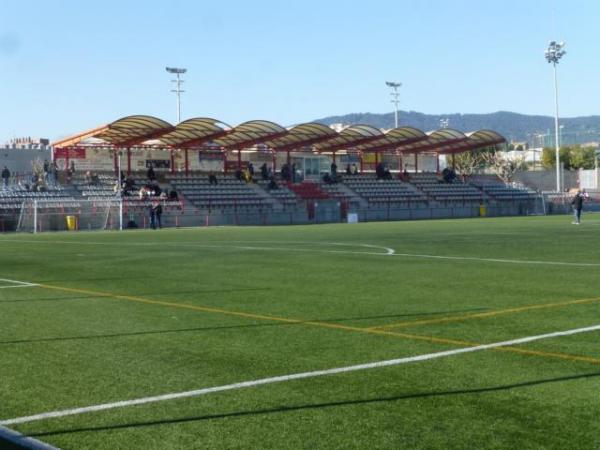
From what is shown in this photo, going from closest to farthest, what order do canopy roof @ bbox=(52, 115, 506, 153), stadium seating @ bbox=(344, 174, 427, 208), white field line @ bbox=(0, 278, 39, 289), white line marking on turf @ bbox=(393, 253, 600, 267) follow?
white field line @ bbox=(0, 278, 39, 289) < white line marking on turf @ bbox=(393, 253, 600, 267) < canopy roof @ bbox=(52, 115, 506, 153) < stadium seating @ bbox=(344, 174, 427, 208)

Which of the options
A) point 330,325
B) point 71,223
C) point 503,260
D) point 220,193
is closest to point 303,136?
point 220,193

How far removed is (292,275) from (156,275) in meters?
2.98

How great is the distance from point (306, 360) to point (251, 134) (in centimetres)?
5793

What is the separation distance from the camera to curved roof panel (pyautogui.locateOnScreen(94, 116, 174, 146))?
56.4m

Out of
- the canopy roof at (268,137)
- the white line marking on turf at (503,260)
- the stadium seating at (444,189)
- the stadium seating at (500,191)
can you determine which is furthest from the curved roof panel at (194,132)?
the white line marking on turf at (503,260)

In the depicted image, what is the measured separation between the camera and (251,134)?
65.2 metres

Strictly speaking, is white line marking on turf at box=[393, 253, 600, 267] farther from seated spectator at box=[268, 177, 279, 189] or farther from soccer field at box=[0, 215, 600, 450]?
seated spectator at box=[268, 177, 279, 189]

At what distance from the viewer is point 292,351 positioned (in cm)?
853

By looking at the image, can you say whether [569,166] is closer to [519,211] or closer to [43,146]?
[519,211]

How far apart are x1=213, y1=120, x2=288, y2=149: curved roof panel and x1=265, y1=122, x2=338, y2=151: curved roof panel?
5.84ft

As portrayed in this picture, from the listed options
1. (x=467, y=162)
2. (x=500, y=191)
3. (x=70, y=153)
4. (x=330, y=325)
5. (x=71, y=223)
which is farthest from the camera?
(x=467, y=162)

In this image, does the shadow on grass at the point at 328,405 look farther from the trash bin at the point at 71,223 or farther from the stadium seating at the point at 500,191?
the stadium seating at the point at 500,191

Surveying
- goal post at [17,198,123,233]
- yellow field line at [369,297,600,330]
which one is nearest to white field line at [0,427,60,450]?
yellow field line at [369,297,600,330]

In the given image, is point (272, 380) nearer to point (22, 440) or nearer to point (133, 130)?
point (22, 440)
